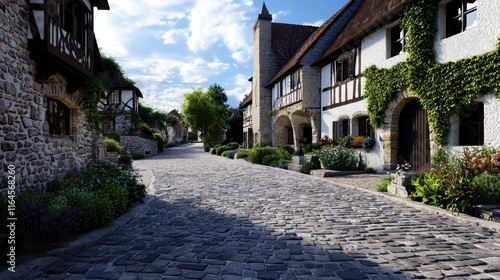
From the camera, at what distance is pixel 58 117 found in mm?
7266

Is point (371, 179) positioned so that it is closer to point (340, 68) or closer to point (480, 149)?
point (480, 149)

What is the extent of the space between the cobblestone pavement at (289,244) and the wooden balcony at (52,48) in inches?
136

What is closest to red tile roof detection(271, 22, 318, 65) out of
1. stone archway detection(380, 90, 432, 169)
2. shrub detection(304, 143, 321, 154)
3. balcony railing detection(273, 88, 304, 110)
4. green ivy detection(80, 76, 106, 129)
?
balcony railing detection(273, 88, 304, 110)

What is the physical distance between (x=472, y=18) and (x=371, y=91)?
152 inches

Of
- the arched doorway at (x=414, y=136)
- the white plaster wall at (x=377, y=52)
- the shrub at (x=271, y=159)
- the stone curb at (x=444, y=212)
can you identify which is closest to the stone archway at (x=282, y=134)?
the shrub at (x=271, y=159)

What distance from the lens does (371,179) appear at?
1002 centimetres

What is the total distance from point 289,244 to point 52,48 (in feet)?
18.0

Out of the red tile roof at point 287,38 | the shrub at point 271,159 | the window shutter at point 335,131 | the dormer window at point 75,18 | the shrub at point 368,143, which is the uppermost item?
the red tile roof at point 287,38

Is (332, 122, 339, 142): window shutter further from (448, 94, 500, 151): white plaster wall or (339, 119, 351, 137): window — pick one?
(448, 94, 500, 151): white plaster wall

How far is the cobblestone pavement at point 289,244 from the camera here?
3312 mm

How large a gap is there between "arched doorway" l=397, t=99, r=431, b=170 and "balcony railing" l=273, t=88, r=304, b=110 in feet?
22.2

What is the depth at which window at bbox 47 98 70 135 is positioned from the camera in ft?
22.4

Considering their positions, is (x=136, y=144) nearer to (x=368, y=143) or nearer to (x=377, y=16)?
(x=368, y=143)

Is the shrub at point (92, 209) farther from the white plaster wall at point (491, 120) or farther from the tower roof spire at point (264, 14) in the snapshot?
the tower roof spire at point (264, 14)
